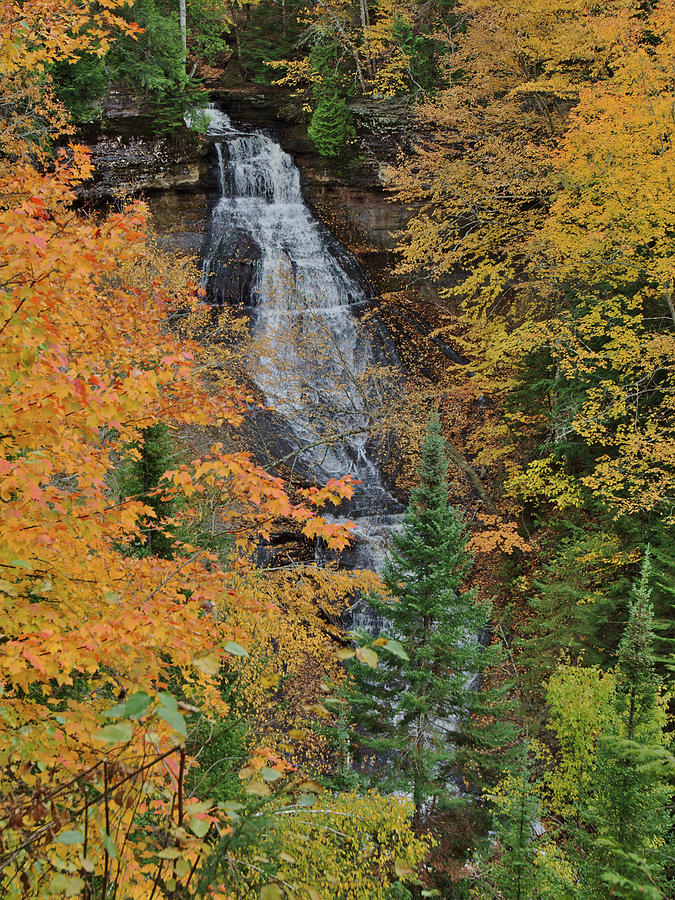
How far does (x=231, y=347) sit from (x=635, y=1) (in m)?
11.8

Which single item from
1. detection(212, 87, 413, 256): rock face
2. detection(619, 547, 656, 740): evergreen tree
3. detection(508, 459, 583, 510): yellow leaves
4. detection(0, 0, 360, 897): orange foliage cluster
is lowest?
detection(508, 459, 583, 510): yellow leaves

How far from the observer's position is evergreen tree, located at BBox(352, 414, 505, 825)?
7578mm

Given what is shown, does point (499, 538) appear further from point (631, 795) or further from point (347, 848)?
point (631, 795)

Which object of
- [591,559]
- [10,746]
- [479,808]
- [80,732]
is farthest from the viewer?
[591,559]

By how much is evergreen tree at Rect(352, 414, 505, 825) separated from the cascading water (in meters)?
4.85

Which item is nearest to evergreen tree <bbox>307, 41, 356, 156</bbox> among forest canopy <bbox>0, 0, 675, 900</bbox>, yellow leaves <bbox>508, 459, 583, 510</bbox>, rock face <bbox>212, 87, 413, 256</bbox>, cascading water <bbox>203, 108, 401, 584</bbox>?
forest canopy <bbox>0, 0, 675, 900</bbox>

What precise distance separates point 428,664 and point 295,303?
11.9m

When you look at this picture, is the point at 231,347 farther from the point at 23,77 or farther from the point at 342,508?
the point at 23,77

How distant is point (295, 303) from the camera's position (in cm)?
1681

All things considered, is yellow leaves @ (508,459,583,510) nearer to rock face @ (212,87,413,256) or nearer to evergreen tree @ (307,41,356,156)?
rock face @ (212,87,413,256)

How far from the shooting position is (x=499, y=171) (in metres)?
11.8

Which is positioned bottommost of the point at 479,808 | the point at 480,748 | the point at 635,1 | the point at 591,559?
the point at 479,808

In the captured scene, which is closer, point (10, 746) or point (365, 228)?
point (10, 746)

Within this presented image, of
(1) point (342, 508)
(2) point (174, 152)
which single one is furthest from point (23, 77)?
(1) point (342, 508)
